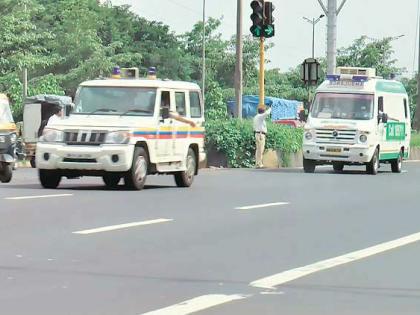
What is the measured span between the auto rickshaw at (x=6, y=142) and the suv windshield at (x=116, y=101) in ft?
5.94

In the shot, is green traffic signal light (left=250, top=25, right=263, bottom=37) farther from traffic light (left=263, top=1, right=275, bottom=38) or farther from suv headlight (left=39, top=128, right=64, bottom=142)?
suv headlight (left=39, top=128, right=64, bottom=142)

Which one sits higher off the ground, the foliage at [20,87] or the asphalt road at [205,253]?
the foliage at [20,87]

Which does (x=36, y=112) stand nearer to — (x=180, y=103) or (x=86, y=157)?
(x=180, y=103)

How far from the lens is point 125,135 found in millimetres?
17438

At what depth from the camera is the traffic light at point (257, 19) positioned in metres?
26.0

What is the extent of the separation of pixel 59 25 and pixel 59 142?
50693mm

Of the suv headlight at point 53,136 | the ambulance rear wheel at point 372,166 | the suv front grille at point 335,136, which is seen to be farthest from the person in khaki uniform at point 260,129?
the suv headlight at point 53,136

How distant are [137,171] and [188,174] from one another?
2.09 meters

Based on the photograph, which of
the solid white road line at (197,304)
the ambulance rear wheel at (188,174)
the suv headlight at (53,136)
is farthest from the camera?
the ambulance rear wheel at (188,174)

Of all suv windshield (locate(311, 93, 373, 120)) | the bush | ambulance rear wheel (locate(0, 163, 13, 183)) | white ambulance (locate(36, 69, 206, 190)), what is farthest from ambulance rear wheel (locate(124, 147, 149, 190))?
the bush

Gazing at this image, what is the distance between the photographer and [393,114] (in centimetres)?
2950

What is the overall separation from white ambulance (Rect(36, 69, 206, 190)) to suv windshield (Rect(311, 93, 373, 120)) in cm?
813

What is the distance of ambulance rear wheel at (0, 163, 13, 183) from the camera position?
1956 centimetres

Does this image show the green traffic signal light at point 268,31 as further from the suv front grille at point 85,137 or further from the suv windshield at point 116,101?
the suv front grille at point 85,137
